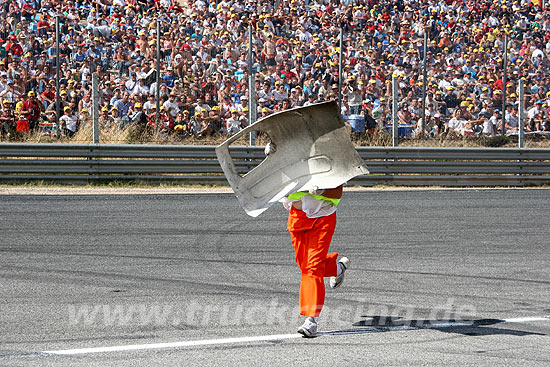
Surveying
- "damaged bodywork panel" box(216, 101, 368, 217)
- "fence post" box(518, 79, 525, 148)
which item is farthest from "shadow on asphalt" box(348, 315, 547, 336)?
"fence post" box(518, 79, 525, 148)

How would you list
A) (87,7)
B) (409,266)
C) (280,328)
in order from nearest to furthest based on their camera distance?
(280,328) < (409,266) < (87,7)

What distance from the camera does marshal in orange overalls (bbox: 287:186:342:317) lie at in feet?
20.6

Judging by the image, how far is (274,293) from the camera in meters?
7.72

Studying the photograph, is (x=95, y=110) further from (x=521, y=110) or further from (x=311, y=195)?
(x=311, y=195)

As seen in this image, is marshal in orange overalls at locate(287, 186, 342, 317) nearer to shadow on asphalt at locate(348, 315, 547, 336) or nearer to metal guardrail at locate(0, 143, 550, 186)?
shadow on asphalt at locate(348, 315, 547, 336)

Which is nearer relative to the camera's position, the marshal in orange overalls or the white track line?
the white track line

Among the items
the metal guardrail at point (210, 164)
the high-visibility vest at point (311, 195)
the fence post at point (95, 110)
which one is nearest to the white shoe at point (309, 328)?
the high-visibility vest at point (311, 195)

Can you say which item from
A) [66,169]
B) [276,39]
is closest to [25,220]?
[66,169]

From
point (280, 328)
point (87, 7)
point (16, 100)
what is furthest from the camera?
point (87, 7)

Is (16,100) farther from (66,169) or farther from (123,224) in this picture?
(123,224)

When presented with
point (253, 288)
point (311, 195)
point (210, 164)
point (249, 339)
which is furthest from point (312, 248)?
point (210, 164)

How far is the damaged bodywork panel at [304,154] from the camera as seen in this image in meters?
6.32

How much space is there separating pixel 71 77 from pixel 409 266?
1244cm

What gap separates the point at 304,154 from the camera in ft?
21.1
